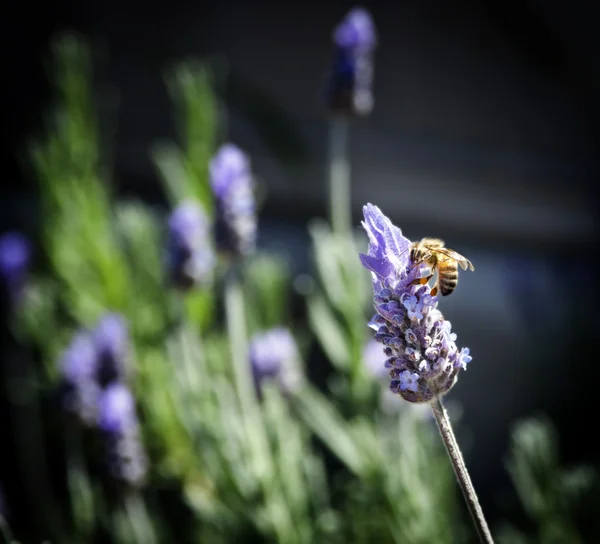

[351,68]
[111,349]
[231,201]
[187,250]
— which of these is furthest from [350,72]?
[111,349]

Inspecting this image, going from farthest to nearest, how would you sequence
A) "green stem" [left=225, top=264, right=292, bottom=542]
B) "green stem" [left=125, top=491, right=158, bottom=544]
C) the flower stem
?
1. "green stem" [left=125, top=491, right=158, bottom=544]
2. "green stem" [left=225, top=264, right=292, bottom=542]
3. the flower stem

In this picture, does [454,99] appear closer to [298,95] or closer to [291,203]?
[298,95]

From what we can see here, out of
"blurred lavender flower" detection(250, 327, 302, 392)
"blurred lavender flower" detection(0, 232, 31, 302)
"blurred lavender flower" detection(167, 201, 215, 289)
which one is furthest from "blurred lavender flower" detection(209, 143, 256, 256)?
"blurred lavender flower" detection(0, 232, 31, 302)

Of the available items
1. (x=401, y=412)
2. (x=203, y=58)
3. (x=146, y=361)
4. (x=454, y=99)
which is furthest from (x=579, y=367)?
(x=203, y=58)

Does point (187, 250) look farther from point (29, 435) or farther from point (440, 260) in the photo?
point (29, 435)

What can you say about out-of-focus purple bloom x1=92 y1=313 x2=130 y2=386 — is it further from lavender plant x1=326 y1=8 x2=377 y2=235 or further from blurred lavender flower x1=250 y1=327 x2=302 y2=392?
lavender plant x1=326 y1=8 x2=377 y2=235
